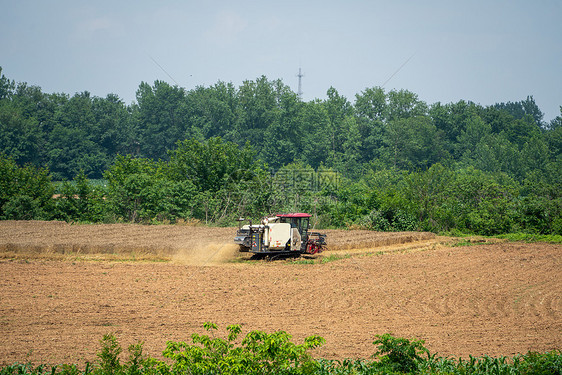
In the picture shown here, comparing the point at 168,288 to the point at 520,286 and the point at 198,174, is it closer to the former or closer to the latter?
the point at 520,286

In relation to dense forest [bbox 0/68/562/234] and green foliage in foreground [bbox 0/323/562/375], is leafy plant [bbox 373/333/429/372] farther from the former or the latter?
dense forest [bbox 0/68/562/234]

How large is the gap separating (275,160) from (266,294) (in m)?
73.9

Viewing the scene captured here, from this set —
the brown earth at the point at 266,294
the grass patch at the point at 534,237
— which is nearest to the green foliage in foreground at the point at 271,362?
the brown earth at the point at 266,294

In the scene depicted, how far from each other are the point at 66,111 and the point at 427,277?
96.1m

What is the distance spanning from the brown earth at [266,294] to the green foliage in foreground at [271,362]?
1.41 metres

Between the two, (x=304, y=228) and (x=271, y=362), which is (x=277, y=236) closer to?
(x=304, y=228)

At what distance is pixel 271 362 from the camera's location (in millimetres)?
9883

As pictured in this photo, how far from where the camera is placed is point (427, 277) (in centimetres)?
2127

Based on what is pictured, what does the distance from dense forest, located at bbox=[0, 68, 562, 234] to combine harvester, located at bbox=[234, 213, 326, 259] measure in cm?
1248

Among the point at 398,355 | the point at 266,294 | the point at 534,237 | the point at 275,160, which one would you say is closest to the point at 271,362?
the point at 398,355

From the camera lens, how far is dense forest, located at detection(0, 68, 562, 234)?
3797cm

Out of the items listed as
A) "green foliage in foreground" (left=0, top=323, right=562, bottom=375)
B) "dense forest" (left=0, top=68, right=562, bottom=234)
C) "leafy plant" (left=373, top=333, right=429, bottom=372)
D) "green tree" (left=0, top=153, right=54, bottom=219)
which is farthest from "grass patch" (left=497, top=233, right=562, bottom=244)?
"green tree" (left=0, top=153, right=54, bottom=219)

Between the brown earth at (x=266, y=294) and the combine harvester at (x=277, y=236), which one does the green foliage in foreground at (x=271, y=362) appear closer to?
the brown earth at (x=266, y=294)

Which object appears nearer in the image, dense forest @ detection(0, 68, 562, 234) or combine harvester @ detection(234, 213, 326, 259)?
combine harvester @ detection(234, 213, 326, 259)
